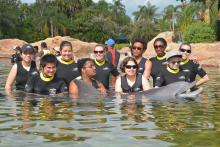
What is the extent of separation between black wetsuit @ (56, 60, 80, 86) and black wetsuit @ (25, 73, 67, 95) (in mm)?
504

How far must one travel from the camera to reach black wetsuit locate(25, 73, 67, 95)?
9055mm

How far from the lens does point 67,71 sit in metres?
9.77

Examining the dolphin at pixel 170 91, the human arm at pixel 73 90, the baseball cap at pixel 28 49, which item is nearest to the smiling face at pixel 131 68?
the dolphin at pixel 170 91

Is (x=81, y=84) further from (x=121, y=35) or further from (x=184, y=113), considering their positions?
(x=121, y=35)

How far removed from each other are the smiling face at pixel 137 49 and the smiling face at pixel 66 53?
1285 mm

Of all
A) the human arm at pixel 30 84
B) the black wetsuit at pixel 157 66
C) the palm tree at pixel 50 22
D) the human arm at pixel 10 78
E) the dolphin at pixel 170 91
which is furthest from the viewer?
the palm tree at pixel 50 22

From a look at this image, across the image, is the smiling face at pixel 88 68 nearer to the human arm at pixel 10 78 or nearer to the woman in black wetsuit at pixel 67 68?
the woman in black wetsuit at pixel 67 68

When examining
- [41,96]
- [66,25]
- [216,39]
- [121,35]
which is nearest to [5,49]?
[216,39]

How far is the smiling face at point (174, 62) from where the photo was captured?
9219mm

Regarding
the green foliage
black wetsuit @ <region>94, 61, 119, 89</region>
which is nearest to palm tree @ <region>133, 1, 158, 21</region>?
the green foliage

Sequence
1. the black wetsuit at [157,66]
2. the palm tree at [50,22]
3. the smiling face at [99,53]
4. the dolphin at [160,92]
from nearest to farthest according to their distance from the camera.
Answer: the dolphin at [160,92] < the black wetsuit at [157,66] < the smiling face at [99,53] < the palm tree at [50,22]

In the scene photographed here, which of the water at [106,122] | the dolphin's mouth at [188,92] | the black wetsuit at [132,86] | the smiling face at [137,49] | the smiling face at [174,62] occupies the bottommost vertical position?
the water at [106,122]

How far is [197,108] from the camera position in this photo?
8086 millimetres

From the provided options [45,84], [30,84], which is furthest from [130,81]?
[30,84]
